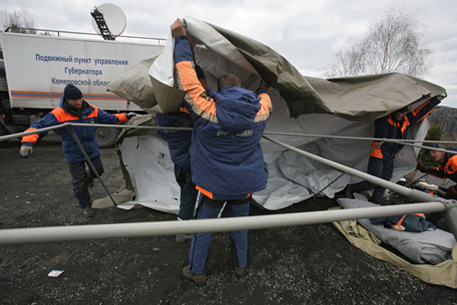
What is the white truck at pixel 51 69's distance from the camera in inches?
235

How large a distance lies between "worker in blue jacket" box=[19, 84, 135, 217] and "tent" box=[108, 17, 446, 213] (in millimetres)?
400

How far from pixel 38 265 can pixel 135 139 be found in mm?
1698

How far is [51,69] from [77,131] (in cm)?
527

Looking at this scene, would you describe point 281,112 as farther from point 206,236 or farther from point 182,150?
point 206,236

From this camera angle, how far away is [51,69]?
619 centimetres

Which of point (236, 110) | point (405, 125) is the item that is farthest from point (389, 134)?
point (236, 110)

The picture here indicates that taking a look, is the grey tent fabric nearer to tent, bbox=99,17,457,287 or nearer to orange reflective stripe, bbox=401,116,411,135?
tent, bbox=99,17,457,287

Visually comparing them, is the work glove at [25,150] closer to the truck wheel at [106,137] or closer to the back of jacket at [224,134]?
the back of jacket at [224,134]

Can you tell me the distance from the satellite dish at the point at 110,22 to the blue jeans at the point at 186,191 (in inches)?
248

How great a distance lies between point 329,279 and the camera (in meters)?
2.01

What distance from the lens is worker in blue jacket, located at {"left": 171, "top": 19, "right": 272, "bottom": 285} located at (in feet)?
4.83

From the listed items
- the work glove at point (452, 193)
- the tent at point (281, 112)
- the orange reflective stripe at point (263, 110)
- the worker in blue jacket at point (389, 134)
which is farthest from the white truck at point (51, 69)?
the work glove at point (452, 193)

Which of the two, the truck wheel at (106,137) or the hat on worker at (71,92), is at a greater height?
the hat on worker at (71,92)

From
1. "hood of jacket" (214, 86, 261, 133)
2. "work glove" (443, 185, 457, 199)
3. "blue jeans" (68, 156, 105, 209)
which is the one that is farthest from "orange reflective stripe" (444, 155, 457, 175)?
"blue jeans" (68, 156, 105, 209)
